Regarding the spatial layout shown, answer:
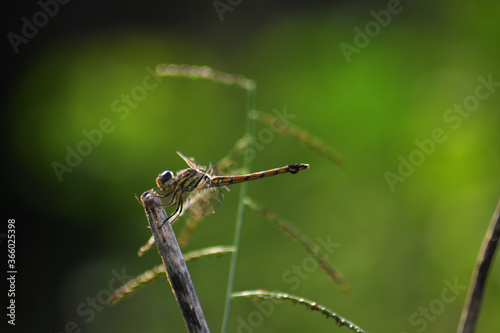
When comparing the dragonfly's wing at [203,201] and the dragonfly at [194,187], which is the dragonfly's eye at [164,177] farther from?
the dragonfly's wing at [203,201]

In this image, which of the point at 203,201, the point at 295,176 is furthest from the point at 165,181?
the point at 295,176

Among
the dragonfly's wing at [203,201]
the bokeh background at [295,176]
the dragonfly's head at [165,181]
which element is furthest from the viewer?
the bokeh background at [295,176]

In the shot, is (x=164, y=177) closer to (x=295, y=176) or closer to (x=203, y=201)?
(x=203, y=201)

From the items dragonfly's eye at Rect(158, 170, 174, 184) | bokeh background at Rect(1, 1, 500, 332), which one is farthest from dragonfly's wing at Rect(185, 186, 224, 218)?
bokeh background at Rect(1, 1, 500, 332)

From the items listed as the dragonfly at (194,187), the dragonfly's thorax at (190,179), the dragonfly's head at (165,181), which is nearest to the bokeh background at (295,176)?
the dragonfly at (194,187)

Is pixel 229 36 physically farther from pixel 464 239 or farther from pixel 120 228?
pixel 464 239

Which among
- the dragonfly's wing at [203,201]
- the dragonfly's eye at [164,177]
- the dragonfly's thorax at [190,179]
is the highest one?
the dragonfly's eye at [164,177]

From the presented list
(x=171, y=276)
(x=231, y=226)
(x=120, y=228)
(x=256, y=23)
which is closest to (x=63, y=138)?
(x=120, y=228)
